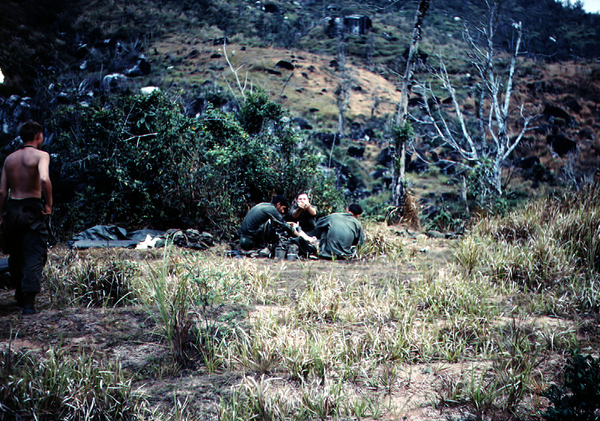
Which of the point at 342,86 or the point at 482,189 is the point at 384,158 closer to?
the point at 342,86

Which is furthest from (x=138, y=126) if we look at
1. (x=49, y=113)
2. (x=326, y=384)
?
(x=326, y=384)

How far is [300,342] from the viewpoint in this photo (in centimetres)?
328

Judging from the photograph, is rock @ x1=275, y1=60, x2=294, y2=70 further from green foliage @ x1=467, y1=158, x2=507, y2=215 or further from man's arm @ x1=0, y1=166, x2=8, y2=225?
man's arm @ x1=0, y1=166, x2=8, y2=225

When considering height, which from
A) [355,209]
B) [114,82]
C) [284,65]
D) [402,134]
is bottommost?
[355,209]

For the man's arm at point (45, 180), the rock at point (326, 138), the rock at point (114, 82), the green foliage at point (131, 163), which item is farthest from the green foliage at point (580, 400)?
the rock at point (326, 138)

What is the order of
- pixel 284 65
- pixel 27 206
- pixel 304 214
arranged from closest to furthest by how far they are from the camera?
pixel 27 206
pixel 304 214
pixel 284 65

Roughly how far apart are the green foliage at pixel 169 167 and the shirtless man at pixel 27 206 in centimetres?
467

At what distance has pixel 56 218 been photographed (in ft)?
28.3

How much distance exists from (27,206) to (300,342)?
111 inches

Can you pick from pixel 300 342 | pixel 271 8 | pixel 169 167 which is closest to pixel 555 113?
pixel 271 8

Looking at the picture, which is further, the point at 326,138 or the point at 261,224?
the point at 326,138

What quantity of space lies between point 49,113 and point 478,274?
1279 centimetres

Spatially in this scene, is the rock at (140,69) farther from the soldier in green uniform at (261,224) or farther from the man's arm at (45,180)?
the man's arm at (45,180)

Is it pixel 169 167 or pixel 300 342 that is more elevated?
pixel 169 167
